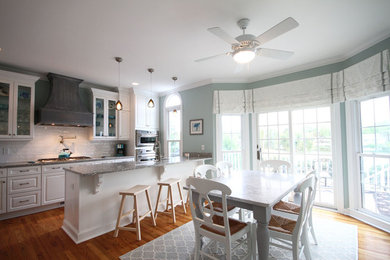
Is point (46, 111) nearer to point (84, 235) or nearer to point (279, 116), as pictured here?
point (84, 235)

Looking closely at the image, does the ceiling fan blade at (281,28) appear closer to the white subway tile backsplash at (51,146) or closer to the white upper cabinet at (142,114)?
the white upper cabinet at (142,114)

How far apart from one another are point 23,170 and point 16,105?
1207 millimetres

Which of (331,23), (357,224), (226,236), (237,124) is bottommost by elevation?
(357,224)

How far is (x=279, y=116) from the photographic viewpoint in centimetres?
402

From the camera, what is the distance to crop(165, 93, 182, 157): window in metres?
5.20

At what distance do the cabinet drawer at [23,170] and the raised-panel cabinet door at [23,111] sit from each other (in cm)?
67

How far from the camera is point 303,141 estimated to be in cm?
374

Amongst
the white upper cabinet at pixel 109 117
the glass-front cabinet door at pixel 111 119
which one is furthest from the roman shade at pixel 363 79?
the glass-front cabinet door at pixel 111 119

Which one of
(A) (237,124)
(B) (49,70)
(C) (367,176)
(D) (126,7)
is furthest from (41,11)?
(C) (367,176)

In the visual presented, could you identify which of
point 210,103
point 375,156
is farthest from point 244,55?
point 375,156

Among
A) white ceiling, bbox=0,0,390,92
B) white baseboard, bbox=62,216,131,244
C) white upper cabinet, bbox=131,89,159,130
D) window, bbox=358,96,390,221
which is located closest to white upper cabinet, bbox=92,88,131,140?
white upper cabinet, bbox=131,89,159,130

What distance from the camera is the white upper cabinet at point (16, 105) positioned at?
3.43 metres

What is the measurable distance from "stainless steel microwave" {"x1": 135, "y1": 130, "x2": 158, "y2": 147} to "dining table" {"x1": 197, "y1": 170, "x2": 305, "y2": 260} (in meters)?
3.17

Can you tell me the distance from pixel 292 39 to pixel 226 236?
8.61 ft
